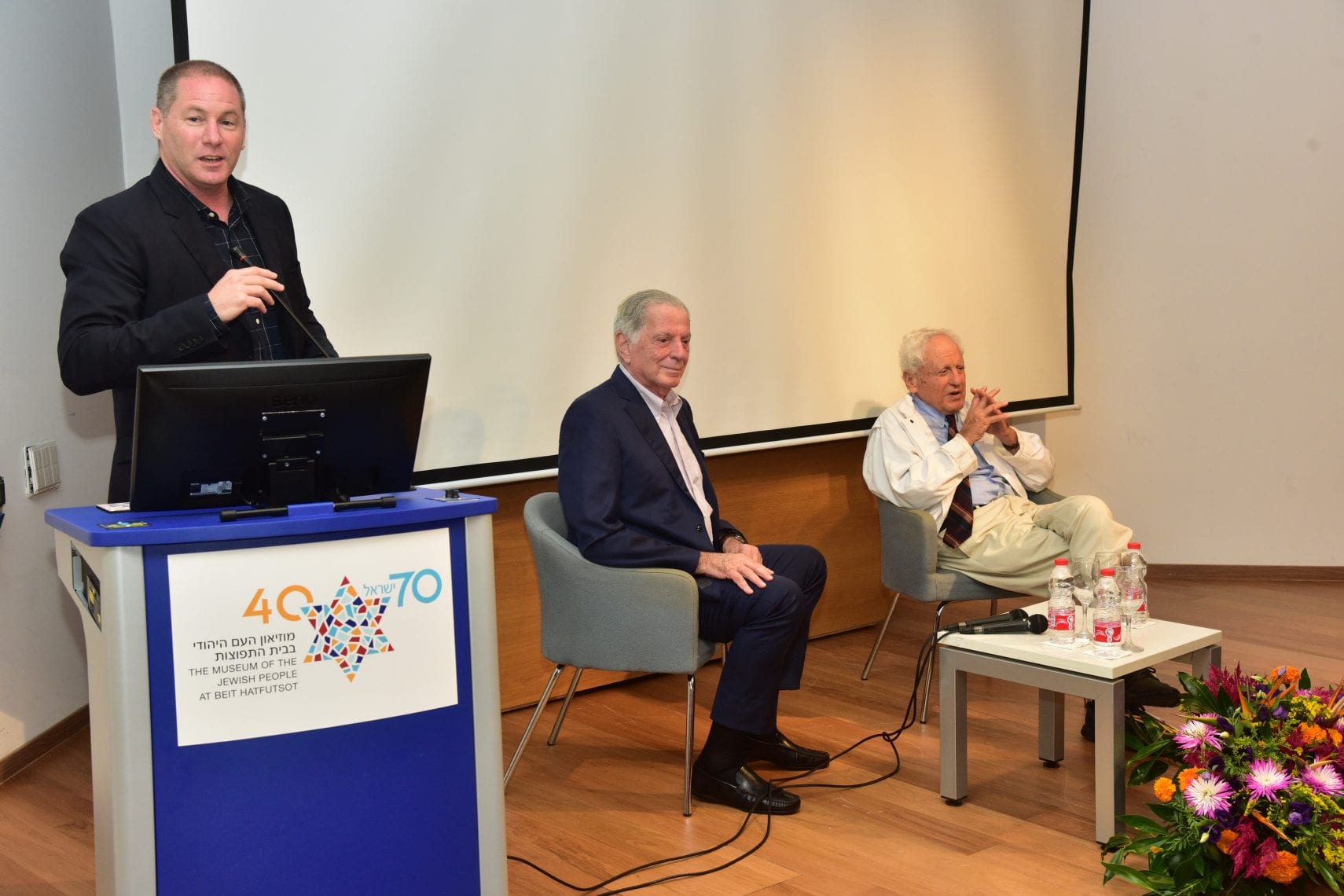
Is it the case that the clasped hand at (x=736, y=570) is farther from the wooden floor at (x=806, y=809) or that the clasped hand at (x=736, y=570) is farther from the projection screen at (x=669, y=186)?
the projection screen at (x=669, y=186)

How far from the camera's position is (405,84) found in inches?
136

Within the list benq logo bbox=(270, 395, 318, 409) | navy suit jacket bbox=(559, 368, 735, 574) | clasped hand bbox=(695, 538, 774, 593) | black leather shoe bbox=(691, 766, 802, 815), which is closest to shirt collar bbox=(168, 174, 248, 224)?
benq logo bbox=(270, 395, 318, 409)

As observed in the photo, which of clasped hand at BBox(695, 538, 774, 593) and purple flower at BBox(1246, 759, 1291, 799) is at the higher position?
clasped hand at BBox(695, 538, 774, 593)

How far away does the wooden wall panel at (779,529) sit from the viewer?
3.91 m

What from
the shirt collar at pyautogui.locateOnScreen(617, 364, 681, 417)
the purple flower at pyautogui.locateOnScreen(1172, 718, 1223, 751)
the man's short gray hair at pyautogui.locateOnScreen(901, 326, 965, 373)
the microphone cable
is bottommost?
the microphone cable

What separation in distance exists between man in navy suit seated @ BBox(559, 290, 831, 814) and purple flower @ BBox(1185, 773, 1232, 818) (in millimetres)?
1072

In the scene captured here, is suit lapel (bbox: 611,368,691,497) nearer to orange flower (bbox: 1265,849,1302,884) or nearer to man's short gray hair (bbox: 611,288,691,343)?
man's short gray hair (bbox: 611,288,691,343)

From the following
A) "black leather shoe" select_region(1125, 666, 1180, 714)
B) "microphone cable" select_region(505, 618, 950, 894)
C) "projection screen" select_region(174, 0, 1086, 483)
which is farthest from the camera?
"projection screen" select_region(174, 0, 1086, 483)

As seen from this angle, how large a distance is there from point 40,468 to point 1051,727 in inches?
113

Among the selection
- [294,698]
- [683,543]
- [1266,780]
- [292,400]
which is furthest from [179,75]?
[1266,780]

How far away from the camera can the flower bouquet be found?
2.23 meters

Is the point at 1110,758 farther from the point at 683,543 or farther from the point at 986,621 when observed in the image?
the point at 683,543

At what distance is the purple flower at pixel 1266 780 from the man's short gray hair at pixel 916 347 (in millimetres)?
2121

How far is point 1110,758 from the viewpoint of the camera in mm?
2793
